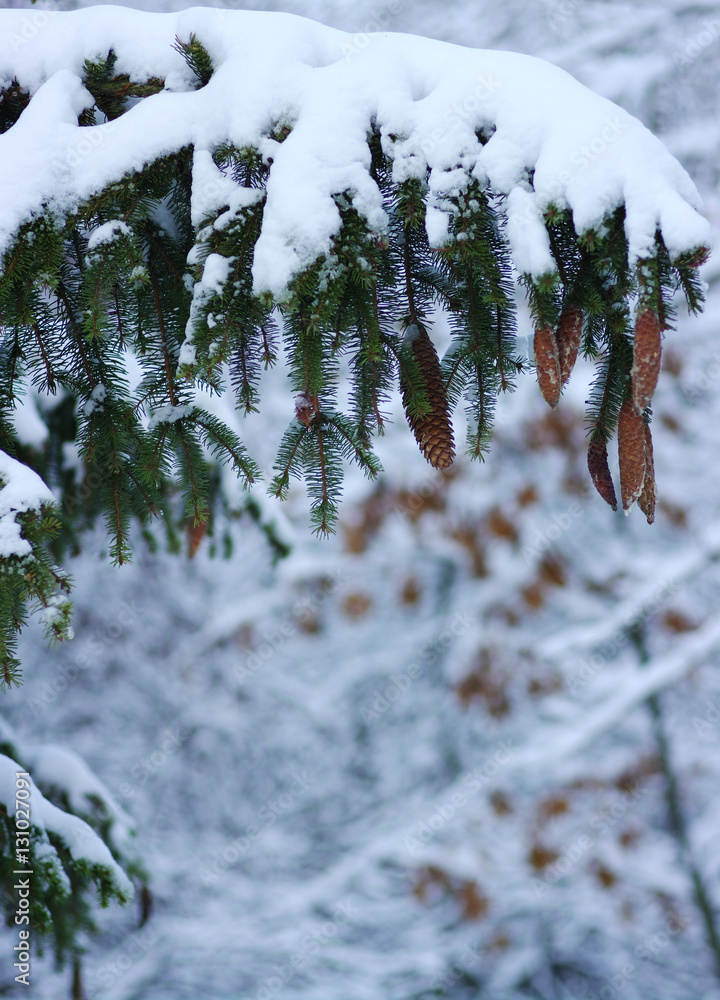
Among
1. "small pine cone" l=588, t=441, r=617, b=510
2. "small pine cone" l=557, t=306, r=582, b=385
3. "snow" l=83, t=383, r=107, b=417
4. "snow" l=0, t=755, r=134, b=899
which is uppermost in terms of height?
"small pine cone" l=557, t=306, r=582, b=385

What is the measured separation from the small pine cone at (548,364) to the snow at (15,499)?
0.82 meters

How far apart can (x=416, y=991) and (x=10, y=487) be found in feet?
17.9

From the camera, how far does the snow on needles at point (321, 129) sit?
42.8 inches

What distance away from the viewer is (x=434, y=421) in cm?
122

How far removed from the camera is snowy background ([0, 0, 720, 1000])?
504 cm
